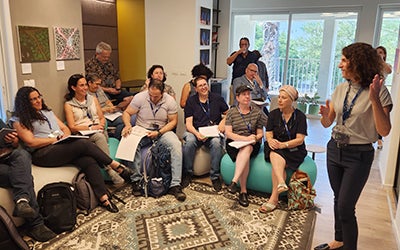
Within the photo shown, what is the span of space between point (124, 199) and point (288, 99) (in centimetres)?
183

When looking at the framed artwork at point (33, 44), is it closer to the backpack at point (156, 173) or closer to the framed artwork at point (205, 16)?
the backpack at point (156, 173)

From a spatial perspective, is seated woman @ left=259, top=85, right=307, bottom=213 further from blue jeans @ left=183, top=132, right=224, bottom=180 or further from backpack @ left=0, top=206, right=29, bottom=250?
backpack @ left=0, top=206, right=29, bottom=250

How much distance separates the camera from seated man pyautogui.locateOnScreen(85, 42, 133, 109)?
432 centimetres

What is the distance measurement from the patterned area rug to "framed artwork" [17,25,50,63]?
1715mm

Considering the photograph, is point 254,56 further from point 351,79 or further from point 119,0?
point 351,79

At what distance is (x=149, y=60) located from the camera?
527 centimetres

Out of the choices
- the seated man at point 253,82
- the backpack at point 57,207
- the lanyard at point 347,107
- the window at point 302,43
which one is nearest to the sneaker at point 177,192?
the backpack at point 57,207

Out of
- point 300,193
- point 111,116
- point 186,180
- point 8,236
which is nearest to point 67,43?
point 111,116

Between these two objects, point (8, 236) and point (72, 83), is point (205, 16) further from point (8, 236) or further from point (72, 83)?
point (8, 236)

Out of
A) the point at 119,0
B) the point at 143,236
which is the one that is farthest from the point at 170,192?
the point at 119,0

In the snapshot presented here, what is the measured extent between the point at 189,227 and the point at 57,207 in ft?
3.53

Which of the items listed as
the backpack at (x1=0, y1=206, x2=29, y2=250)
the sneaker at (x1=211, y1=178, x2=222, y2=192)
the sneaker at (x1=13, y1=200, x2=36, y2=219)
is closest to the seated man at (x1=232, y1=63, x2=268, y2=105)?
the sneaker at (x1=211, y1=178, x2=222, y2=192)

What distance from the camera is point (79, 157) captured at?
2971 mm

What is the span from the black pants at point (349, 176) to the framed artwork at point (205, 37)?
3567 mm
